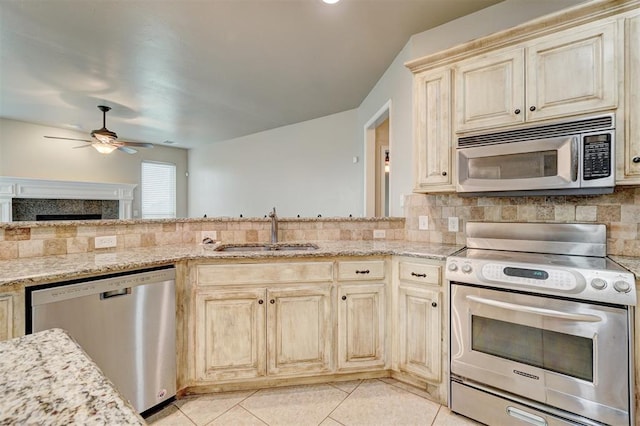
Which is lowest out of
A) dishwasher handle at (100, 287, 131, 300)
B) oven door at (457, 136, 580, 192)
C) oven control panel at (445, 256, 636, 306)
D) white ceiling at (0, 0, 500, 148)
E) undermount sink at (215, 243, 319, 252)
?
dishwasher handle at (100, 287, 131, 300)

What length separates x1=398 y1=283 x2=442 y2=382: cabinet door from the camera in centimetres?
183

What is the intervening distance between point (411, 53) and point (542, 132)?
134cm

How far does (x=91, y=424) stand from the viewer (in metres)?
0.38

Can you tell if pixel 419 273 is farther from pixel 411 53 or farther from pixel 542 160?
pixel 411 53

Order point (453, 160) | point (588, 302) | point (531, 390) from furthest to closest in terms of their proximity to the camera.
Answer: point (453, 160), point (531, 390), point (588, 302)

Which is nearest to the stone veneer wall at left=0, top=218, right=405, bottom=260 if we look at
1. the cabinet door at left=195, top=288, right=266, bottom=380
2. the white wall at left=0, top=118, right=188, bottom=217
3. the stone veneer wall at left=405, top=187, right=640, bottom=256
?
the stone veneer wall at left=405, top=187, right=640, bottom=256

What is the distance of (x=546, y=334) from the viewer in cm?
147

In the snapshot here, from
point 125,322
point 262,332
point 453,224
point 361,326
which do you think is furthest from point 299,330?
point 453,224

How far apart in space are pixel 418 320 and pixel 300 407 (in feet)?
3.02

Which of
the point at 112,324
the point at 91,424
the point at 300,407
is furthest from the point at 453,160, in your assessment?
the point at 112,324

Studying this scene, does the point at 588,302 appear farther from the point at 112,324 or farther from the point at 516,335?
the point at 112,324

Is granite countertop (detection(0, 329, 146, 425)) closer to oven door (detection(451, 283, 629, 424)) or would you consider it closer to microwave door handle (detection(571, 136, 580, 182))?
oven door (detection(451, 283, 629, 424))

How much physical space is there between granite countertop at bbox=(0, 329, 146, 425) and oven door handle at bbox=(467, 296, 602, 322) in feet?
5.55

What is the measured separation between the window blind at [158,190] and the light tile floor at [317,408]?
6.43 m
